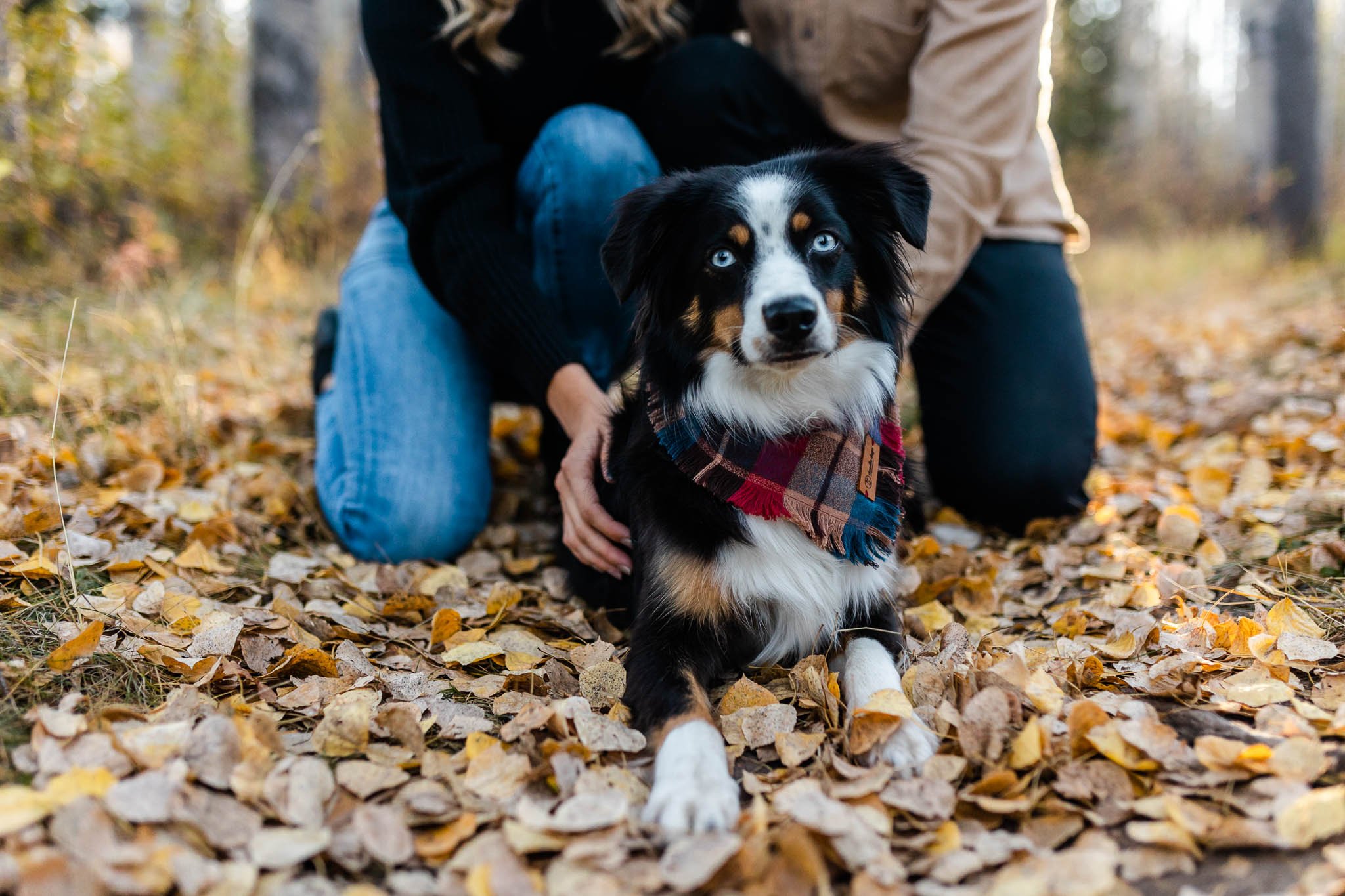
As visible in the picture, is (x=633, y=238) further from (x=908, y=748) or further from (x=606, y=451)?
(x=908, y=748)

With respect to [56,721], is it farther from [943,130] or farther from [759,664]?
[943,130]

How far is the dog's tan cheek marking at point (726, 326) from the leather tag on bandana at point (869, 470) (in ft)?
1.38

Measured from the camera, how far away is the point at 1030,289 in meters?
3.22

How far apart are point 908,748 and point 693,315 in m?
1.07

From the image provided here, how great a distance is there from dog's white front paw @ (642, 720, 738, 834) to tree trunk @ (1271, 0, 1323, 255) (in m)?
8.72

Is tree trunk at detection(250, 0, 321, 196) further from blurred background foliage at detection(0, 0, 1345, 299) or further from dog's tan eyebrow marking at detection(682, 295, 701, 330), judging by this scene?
dog's tan eyebrow marking at detection(682, 295, 701, 330)

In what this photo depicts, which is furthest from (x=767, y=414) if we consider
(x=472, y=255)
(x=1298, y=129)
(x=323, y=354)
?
(x=1298, y=129)

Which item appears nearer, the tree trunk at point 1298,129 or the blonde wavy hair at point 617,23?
the blonde wavy hair at point 617,23

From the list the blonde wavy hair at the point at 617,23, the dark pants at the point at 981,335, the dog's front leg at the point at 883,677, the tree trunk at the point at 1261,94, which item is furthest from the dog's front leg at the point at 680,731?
the tree trunk at the point at 1261,94

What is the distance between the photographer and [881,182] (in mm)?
2229

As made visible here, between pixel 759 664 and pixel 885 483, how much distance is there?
0.53 metres

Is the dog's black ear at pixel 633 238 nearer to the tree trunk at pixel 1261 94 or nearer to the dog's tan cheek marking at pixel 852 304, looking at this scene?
the dog's tan cheek marking at pixel 852 304

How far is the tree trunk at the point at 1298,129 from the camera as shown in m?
8.08

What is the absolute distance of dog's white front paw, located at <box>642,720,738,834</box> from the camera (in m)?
1.51
